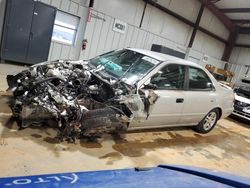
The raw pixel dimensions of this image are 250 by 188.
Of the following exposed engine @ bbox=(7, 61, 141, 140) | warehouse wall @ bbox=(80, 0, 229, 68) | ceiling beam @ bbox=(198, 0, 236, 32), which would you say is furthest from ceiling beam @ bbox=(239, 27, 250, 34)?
exposed engine @ bbox=(7, 61, 141, 140)

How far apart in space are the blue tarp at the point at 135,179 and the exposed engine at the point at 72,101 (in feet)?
5.91

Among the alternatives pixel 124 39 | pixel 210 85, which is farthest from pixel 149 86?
pixel 124 39

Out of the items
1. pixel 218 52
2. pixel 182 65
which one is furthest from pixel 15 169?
pixel 218 52

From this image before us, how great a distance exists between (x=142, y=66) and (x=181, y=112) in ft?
3.56

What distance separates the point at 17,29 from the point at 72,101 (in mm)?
5246

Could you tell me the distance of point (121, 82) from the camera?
389 centimetres

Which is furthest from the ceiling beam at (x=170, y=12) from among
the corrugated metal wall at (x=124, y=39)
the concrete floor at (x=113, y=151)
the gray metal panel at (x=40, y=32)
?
the concrete floor at (x=113, y=151)

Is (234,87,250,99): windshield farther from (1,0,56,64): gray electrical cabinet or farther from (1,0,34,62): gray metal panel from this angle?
(1,0,34,62): gray metal panel

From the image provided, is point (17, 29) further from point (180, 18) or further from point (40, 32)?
point (180, 18)

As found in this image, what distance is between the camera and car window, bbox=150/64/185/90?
418 centimetres

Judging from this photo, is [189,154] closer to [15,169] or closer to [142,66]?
[142,66]

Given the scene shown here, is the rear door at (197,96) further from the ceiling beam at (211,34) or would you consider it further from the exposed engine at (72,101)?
the ceiling beam at (211,34)

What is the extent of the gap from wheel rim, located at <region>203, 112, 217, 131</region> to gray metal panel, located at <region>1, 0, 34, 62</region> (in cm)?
556

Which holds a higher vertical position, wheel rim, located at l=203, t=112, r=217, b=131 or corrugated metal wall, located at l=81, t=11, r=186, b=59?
corrugated metal wall, located at l=81, t=11, r=186, b=59
